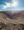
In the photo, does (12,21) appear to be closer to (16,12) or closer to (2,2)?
(16,12)

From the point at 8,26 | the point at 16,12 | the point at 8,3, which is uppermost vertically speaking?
the point at 8,3

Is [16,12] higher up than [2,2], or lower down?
lower down

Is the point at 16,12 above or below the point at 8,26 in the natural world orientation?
above

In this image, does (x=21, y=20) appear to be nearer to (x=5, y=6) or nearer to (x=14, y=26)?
(x=14, y=26)

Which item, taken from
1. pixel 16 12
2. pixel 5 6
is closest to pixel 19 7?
pixel 16 12

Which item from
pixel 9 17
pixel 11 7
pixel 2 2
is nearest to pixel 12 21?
pixel 9 17

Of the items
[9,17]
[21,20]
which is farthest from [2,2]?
[21,20]
